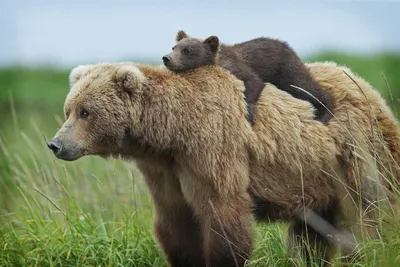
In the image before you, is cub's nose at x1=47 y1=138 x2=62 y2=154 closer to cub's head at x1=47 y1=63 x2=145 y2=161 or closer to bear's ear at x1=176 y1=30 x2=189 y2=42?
cub's head at x1=47 y1=63 x2=145 y2=161

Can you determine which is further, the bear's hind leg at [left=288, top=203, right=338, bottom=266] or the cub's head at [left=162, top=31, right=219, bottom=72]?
the bear's hind leg at [left=288, top=203, right=338, bottom=266]

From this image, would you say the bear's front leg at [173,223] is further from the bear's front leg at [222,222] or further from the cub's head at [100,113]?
the cub's head at [100,113]

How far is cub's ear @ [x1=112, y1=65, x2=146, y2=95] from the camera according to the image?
6.30m

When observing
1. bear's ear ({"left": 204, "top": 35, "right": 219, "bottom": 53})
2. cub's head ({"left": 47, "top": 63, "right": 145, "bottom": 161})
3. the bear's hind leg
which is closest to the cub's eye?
cub's head ({"left": 47, "top": 63, "right": 145, "bottom": 161})

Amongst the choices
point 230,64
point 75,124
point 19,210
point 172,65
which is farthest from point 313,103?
point 19,210

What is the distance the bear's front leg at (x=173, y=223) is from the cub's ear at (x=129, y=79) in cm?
67

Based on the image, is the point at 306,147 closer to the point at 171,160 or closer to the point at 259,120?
the point at 259,120

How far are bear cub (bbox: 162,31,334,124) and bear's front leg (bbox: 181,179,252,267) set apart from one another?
0.71 m

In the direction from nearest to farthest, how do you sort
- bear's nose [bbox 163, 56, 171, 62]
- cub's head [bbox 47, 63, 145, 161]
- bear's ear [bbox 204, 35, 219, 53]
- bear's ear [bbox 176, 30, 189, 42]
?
cub's head [bbox 47, 63, 145, 161]
bear's nose [bbox 163, 56, 171, 62]
bear's ear [bbox 204, 35, 219, 53]
bear's ear [bbox 176, 30, 189, 42]

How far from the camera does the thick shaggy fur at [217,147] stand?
6.33m

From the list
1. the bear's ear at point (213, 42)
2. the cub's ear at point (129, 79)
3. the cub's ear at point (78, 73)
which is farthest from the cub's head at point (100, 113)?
the bear's ear at point (213, 42)

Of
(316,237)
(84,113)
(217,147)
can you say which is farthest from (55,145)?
(316,237)

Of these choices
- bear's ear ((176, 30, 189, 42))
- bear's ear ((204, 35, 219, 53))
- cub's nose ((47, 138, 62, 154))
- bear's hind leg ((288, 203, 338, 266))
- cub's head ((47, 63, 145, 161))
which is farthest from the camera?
bear's ear ((176, 30, 189, 42))

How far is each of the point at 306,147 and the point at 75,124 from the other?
1930 mm
